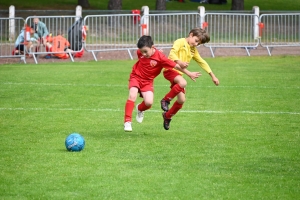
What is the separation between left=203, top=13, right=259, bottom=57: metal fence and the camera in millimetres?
27312

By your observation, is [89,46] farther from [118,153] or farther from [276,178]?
[276,178]

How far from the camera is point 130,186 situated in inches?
305

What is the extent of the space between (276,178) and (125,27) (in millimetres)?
18714

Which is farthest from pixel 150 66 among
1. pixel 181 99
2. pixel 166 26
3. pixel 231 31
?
pixel 231 31

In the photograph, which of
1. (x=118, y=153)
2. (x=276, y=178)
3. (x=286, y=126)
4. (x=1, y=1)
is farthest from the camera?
(x=1, y=1)

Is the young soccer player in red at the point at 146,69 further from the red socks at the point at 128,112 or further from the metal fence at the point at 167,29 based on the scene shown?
the metal fence at the point at 167,29

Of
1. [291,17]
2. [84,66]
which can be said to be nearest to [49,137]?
[84,66]

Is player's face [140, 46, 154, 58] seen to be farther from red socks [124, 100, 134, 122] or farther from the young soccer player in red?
red socks [124, 100, 134, 122]

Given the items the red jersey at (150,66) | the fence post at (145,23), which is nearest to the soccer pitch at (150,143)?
the red jersey at (150,66)

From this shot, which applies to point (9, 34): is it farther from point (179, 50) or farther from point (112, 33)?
point (179, 50)

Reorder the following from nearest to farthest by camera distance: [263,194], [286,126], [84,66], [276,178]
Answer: [263,194] → [276,178] → [286,126] → [84,66]

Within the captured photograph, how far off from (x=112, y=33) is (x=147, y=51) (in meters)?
15.3

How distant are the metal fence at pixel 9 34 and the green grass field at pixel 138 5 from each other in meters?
21.7

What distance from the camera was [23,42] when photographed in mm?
24625
